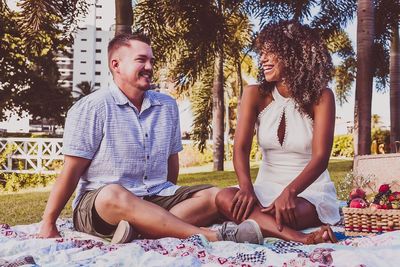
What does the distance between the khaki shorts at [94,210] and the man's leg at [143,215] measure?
13cm

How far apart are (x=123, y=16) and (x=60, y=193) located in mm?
5835

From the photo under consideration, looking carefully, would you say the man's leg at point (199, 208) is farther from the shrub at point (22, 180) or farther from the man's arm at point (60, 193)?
the shrub at point (22, 180)

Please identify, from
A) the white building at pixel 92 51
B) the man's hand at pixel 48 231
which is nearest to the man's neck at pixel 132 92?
the man's hand at pixel 48 231

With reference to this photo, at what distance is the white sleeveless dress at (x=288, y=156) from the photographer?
4.28m

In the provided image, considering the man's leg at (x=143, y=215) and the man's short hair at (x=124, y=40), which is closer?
the man's leg at (x=143, y=215)

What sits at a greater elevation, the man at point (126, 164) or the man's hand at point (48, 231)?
the man at point (126, 164)

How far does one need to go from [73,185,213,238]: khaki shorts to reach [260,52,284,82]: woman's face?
0.86 m

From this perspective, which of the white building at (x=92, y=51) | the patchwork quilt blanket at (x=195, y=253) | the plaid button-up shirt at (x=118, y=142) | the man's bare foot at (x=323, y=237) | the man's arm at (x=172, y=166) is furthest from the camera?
the white building at (x=92, y=51)

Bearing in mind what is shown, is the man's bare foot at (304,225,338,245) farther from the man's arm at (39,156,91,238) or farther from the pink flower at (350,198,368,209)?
the man's arm at (39,156,91,238)

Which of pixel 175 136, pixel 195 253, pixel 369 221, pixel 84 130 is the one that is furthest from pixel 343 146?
pixel 195 253

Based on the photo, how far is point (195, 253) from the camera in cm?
329

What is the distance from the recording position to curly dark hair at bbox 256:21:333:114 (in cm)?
429

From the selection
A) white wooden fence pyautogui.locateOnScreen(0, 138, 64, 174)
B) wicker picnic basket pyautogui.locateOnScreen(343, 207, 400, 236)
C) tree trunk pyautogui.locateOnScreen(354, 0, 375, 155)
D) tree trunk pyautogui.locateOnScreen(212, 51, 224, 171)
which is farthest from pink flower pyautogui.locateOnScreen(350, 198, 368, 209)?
A: white wooden fence pyautogui.locateOnScreen(0, 138, 64, 174)

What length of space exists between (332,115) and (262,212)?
813 millimetres
